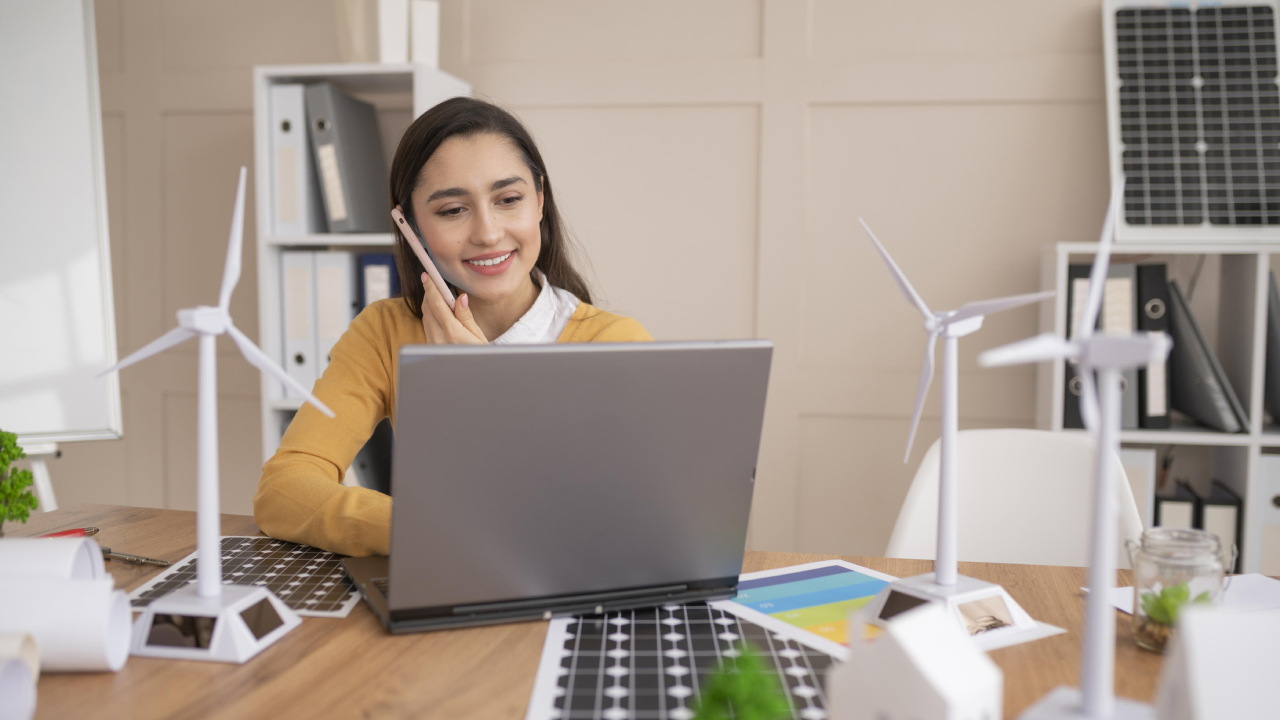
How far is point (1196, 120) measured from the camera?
2119 mm

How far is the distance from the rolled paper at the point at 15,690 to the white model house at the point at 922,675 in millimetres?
669

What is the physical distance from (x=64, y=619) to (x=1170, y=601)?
1.07 m

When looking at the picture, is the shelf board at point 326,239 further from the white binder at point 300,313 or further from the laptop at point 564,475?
the laptop at point 564,475

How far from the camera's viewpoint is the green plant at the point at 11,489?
927mm

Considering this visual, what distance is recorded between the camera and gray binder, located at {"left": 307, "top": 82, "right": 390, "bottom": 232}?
2.30 metres

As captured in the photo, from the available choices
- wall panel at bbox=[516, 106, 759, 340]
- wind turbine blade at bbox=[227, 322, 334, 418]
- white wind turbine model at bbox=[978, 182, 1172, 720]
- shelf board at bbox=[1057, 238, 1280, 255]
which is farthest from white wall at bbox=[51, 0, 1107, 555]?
white wind turbine model at bbox=[978, 182, 1172, 720]

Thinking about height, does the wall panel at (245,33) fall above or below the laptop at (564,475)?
above

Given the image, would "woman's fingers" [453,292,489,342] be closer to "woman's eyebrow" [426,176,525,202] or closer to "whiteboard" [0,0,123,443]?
"woman's eyebrow" [426,176,525,202]

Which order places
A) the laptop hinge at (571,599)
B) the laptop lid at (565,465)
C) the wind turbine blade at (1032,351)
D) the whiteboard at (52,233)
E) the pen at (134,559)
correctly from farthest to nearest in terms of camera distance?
the whiteboard at (52,233), the pen at (134,559), the laptop hinge at (571,599), the laptop lid at (565,465), the wind turbine blade at (1032,351)

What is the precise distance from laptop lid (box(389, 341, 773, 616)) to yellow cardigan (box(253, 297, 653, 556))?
0.75 ft

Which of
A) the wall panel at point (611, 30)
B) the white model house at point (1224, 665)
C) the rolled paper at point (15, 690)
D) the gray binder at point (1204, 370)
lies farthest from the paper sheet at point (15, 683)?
A: the gray binder at point (1204, 370)

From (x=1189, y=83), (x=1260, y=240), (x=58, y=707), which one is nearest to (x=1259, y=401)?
(x=1260, y=240)

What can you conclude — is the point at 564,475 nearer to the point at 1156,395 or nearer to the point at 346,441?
the point at 346,441

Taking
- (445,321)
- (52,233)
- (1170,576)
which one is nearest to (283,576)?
(445,321)
